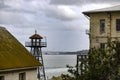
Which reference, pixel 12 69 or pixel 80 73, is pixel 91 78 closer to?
pixel 80 73

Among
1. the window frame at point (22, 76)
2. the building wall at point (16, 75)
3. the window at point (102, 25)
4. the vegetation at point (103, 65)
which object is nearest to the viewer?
the vegetation at point (103, 65)

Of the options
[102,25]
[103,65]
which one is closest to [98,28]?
[102,25]

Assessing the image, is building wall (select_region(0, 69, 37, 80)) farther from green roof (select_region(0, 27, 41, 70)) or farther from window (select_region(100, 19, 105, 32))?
window (select_region(100, 19, 105, 32))

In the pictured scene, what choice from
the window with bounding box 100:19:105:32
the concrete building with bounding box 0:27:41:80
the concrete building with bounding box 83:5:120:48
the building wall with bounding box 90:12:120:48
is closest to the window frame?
the concrete building with bounding box 0:27:41:80

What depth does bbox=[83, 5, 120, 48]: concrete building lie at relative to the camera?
153ft

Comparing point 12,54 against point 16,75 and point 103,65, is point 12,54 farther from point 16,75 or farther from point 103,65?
point 103,65

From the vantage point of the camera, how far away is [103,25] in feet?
155

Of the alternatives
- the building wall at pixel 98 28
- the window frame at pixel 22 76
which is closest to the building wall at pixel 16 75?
the window frame at pixel 22 76

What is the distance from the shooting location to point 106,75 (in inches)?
700

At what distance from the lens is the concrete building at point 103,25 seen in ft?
153

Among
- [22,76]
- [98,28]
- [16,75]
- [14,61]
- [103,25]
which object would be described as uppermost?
[103,25]

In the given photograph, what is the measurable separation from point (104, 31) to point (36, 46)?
44.6 feet

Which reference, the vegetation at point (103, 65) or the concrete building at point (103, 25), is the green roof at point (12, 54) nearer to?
the vegetation at point (103, 65)

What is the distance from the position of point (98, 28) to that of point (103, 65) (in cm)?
2977
